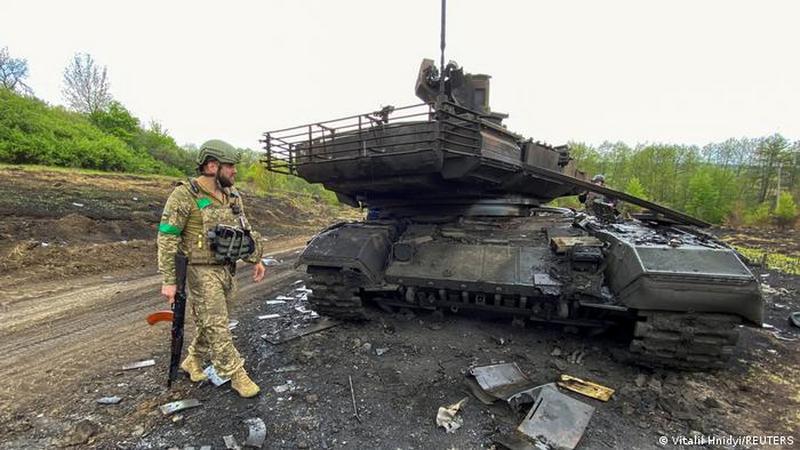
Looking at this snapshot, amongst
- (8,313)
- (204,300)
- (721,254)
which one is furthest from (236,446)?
(8,313)

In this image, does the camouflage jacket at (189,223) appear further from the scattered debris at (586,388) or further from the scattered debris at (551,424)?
the scattered debris at (586,388)

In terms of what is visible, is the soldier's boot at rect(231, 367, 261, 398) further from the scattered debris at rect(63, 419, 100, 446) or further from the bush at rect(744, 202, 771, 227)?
the bush at rect(744, 202, 771, 227)

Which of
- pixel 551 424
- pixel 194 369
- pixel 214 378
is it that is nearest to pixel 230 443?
pixel 214 378

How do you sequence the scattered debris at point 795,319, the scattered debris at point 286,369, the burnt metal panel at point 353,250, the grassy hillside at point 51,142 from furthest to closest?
the grassy hillside at point 51,142, the scattered debris at point 795,319, the burnt metal panel at point 353,250, the scattered debris at point 286,369

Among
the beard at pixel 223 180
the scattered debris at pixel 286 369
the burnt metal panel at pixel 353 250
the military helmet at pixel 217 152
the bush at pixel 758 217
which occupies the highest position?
the military helmet at pixel 217 152

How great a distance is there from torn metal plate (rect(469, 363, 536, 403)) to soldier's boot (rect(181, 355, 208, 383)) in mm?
2542

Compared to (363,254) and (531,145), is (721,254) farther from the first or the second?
(363,254)

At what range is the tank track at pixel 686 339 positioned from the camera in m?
3.35

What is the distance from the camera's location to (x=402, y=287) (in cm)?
466

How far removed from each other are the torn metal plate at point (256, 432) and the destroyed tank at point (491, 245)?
5.63 feet

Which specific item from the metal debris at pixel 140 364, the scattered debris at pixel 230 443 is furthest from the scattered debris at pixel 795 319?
the metal debris at pixel 140 364

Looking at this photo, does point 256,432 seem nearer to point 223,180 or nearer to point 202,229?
point 202,229

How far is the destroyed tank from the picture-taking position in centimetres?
341

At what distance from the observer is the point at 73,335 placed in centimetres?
488
